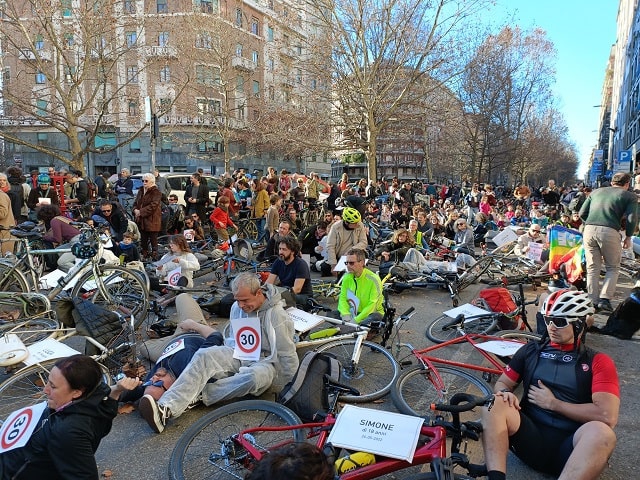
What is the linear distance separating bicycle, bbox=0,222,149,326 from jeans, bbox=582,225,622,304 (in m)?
6.06

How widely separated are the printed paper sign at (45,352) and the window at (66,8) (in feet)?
52.8

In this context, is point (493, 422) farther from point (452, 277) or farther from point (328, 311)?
point (452, 277)

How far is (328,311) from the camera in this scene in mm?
5773

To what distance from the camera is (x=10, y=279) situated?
6508 millimetres

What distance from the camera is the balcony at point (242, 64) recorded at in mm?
31256

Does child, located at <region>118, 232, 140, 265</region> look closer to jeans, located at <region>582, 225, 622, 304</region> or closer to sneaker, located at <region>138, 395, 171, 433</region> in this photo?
sneaker, located at <region>138, 395, 171, 433</region>

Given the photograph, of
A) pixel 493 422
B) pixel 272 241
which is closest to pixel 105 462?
pixel 493 422

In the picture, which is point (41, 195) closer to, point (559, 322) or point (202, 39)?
point (559, 322)

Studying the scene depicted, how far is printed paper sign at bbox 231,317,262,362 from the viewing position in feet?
13.8

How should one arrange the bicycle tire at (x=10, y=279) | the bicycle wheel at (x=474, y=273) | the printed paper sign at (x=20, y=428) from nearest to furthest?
the printed paper sign at (x=20, y=428) < the bicycle tire at (x=10, y=279) < the bicycle wheel at (x=474, y=273)

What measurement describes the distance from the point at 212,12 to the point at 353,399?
28.1 metres

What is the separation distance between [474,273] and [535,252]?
1.77m

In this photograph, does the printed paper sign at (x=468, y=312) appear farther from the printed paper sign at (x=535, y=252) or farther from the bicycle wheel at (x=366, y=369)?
the printed paper sign at (x=535, y=252)

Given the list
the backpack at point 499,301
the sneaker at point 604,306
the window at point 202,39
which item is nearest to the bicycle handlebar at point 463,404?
the backpack at point 499,301
